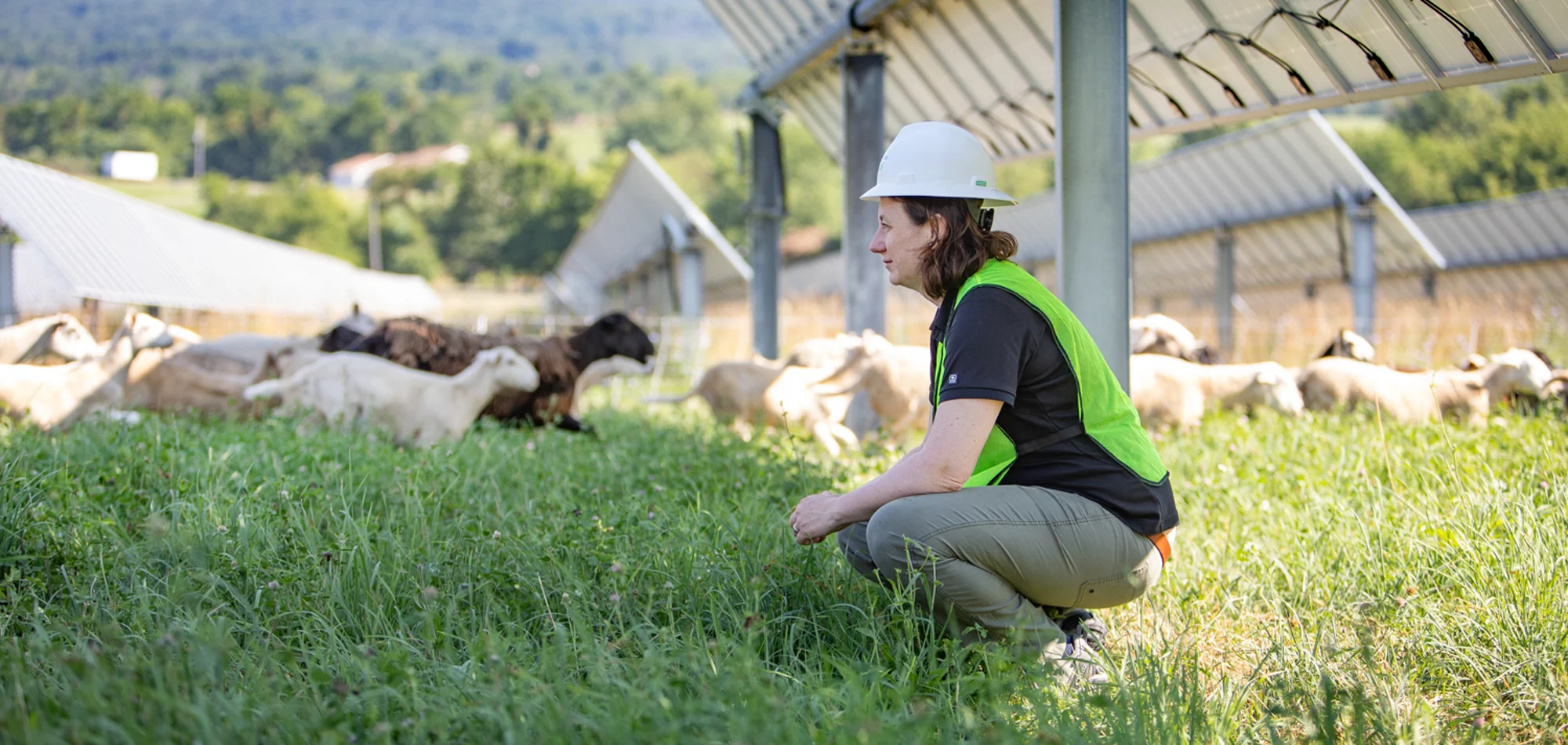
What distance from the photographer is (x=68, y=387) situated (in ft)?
24.4

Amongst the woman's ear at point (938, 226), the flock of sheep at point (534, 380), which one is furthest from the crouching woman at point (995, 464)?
the flock of sheep at point (534, 380)

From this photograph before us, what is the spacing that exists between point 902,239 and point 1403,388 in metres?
6.53

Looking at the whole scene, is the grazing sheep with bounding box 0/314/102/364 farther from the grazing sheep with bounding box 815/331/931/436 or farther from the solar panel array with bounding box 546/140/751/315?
the solar panel array with bounding box 546/140/751/315

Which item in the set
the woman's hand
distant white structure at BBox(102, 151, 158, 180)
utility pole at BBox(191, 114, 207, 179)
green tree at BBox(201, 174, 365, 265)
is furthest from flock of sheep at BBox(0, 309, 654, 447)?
distant white structure at BBox(102, 151, 158, 180)

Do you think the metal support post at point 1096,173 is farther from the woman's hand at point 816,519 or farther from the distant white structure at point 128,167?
the distant white structure at point 128,167

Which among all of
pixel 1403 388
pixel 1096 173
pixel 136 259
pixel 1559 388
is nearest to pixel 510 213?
pixel 136 259

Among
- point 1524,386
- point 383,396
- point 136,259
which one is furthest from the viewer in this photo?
point 136,259

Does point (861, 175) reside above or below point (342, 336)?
above

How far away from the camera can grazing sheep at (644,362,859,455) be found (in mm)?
8930

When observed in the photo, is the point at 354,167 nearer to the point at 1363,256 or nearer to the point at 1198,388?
the point at 1363,256

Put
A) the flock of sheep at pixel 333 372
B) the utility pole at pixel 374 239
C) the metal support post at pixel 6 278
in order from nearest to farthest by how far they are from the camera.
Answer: the flock of sheep at pixel 333 372 → the metal support post at pixel 6 278 → the utility pole at pixel 374 239

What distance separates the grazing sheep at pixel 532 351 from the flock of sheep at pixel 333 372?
1 cm

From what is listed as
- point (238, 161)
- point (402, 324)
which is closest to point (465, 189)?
point (238, 161)

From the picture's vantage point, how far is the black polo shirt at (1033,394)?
3.36 metres
